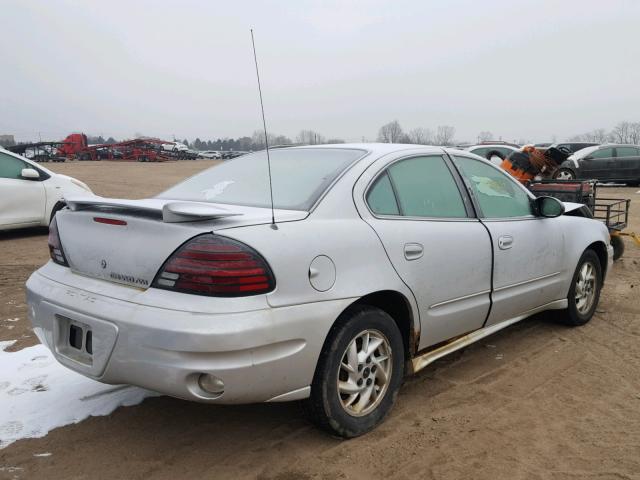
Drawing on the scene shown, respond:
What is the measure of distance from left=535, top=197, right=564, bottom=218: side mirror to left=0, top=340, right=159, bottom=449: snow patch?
9.69ft

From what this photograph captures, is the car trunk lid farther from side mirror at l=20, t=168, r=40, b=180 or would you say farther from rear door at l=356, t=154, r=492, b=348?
side mirror at l=20, t=168, r=40, b=180

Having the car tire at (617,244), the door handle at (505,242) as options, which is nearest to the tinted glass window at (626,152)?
the car tire at (617,244)

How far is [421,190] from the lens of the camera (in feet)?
11.0

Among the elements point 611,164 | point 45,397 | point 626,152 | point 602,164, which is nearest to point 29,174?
point 45,397

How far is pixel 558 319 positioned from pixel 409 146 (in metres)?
2.23

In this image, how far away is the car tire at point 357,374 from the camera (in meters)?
2.65

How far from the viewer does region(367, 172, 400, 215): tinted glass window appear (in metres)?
2.99

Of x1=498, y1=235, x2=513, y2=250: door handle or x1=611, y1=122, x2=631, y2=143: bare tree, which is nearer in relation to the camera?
x1=498, y1=235, x2=513, y2=250: door handle

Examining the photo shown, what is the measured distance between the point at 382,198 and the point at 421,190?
40 centimetres

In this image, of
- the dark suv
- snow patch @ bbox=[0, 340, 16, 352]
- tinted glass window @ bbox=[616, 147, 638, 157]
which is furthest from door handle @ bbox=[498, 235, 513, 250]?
tinted glass window @ bbox=[616, 147, 638, 157]

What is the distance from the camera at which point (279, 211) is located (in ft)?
8.96

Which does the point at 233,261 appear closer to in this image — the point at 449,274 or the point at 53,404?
the point at 449,274

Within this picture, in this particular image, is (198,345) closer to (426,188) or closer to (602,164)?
(426,188)

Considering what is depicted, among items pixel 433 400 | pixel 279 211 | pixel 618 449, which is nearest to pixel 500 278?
pixel 433 400
